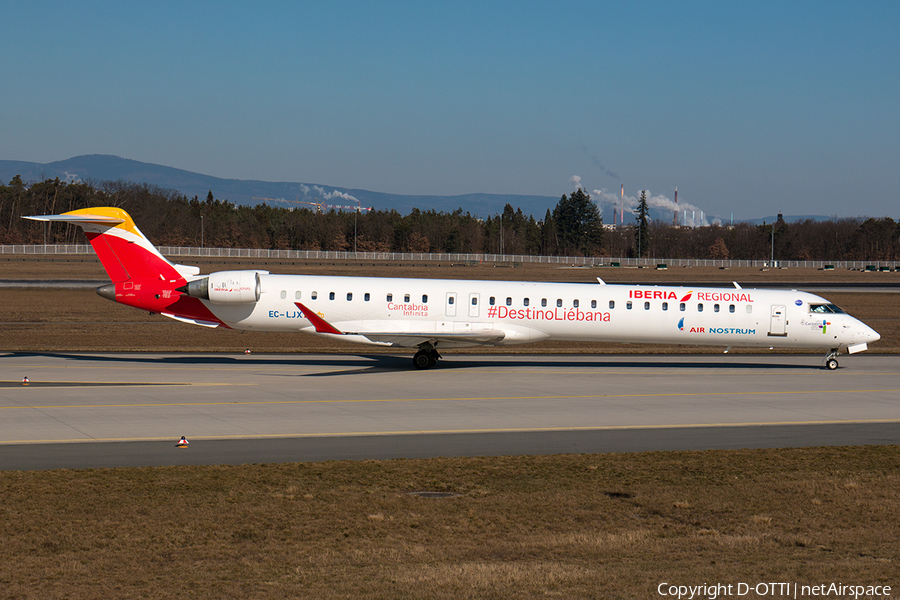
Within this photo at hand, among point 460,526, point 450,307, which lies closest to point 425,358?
point 450,307

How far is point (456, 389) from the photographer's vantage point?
911 inches

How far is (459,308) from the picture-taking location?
27484 millimetres

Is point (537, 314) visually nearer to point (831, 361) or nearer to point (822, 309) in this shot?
point (822, 309)

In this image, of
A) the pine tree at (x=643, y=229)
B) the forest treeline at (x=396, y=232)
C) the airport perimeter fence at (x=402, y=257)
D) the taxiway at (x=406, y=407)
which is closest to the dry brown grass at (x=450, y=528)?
the taxiway at (x=406, y=407)

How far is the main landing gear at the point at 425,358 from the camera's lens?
27547 mm

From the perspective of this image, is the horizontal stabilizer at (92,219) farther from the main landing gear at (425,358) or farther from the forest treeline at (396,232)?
the forest treeline at (396,232)

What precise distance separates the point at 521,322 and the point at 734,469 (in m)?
13.9

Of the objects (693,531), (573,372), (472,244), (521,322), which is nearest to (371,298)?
(521,322)

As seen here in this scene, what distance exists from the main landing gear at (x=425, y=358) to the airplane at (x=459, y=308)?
0.03 meters

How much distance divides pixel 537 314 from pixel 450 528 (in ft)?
56.9

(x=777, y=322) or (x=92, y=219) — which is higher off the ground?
(x=92, y=219)

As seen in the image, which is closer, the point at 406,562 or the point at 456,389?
the point at 406,562

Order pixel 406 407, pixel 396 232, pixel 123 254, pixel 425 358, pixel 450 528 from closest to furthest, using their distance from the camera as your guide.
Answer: pixel 450 528
pixel 406 407
pixel 425 358
pixel 123 254
pixel 396 232

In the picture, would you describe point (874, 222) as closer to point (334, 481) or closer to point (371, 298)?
point (371, 298)
